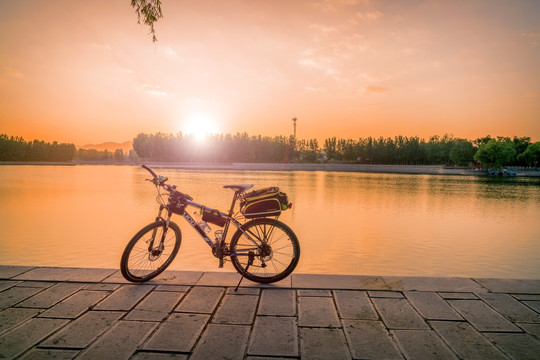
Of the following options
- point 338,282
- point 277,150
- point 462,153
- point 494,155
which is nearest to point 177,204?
point 338,282

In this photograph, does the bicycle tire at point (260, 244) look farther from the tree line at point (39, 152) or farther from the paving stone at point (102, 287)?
the tree line at point (39, 152)

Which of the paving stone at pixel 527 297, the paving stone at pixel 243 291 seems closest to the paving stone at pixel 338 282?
the paving stone at pixel 243 291

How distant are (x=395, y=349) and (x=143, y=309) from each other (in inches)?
101

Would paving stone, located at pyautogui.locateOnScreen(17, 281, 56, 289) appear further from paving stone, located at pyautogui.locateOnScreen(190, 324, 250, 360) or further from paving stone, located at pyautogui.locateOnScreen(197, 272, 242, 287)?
paving stone, located at pyautogui.locateOnScreen(190, 324, 250, 360)

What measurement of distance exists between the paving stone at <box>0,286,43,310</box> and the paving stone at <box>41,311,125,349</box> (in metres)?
0.96

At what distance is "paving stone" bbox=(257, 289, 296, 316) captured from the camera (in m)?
3.91

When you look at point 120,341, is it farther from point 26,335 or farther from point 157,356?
point 26,335

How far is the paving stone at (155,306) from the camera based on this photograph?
378 centimetres

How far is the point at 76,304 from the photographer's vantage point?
403 cm

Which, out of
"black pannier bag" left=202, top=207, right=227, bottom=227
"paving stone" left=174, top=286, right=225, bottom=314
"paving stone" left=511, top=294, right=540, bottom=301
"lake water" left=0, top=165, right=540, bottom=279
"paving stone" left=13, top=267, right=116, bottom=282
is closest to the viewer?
"paving stone" left=174, top=286, right=225, bottom=314

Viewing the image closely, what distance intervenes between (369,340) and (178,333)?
1.76 meters

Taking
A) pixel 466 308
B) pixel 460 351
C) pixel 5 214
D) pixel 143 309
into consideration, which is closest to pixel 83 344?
pixel 143 309

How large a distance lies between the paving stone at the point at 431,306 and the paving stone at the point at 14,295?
441 centimetres

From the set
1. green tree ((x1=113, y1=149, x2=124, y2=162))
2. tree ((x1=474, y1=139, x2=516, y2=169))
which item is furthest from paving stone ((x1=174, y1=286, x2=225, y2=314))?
green tree ((x1=113, y1=149, x2=124, y2=162))
